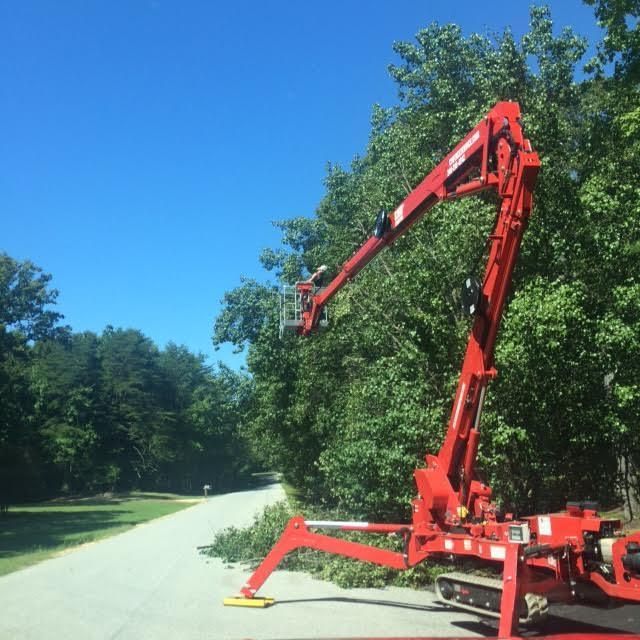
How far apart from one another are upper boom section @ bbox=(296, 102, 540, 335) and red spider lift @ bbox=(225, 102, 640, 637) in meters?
0.02

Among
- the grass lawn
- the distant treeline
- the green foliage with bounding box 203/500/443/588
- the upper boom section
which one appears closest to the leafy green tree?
the distant treeline

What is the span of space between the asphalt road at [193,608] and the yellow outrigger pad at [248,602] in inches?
5.8

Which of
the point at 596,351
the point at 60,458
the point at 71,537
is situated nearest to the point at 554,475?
the point at 596,351

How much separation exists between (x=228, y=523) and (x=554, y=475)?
42.1 feet

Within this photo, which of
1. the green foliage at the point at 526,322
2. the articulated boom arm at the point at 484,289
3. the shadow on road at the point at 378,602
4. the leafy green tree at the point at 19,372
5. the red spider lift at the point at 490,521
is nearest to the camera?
the red spider lift at the point at 490,521

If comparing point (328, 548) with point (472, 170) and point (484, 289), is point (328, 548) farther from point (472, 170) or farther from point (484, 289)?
point (472, 170)

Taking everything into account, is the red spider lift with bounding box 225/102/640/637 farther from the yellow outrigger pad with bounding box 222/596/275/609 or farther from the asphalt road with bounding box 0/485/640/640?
the asphalt road with bounding box 0/485/640/640

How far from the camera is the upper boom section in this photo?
8452mm

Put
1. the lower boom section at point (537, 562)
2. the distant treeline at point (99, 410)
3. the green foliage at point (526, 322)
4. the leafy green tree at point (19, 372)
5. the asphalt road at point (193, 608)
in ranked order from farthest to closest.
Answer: the distant treeline at point (99, 410) → the leafy green tree at point (19, 372) → the green foliage at point (526, 322) → the asphalt road at point (193, 608) → the lower boom section at point (537, 562)

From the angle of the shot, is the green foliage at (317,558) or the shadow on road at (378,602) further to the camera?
the green foliage at (317,558)

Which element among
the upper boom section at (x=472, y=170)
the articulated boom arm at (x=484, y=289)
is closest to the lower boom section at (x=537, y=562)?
→ the articulated boom arm at (x=484, y=289)

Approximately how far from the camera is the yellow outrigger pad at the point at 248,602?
30.9ft

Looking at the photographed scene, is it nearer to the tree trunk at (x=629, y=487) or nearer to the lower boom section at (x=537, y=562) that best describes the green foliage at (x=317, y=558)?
the lower boom section at (x=537, y=562)

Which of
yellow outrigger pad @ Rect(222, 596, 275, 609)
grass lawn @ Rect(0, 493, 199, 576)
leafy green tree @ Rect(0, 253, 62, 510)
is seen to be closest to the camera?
yellow outrigger pad @ Rect(222, 596, 275, 609)
